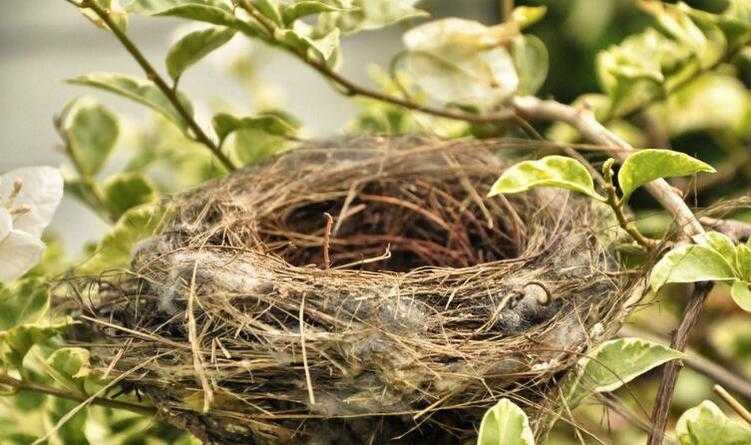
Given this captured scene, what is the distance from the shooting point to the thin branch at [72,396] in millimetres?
763

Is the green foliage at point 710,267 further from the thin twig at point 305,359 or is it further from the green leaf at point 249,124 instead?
the green leaf at point 249,124

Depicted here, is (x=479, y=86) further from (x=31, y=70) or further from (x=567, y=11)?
(x=31, y=70)

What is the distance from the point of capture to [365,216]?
1.07m

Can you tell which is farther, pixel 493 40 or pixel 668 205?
pixel 493 40

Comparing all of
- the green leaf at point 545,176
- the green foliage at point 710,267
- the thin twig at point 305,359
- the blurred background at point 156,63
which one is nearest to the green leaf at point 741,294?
the green foliage at point 710,267

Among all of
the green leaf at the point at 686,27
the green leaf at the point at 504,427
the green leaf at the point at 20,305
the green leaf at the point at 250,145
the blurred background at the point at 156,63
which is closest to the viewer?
the green leaf at the point at 504,427

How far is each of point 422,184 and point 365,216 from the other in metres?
0.08

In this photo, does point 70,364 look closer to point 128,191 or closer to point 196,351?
point 196,351

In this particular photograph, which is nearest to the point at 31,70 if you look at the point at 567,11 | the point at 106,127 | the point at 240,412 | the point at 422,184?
the point at 567,11

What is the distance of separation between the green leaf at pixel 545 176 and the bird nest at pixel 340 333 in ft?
0.27

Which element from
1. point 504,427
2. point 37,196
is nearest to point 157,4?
point 37,196

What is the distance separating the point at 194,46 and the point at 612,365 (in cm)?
42

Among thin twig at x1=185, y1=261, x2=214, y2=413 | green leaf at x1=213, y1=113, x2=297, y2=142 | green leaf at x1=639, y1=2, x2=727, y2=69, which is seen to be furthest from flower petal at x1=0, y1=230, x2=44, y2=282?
green leaf at x1=639, y1=2, x2=727, y2=69

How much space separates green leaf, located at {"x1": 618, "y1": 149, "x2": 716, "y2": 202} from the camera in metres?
0.67
